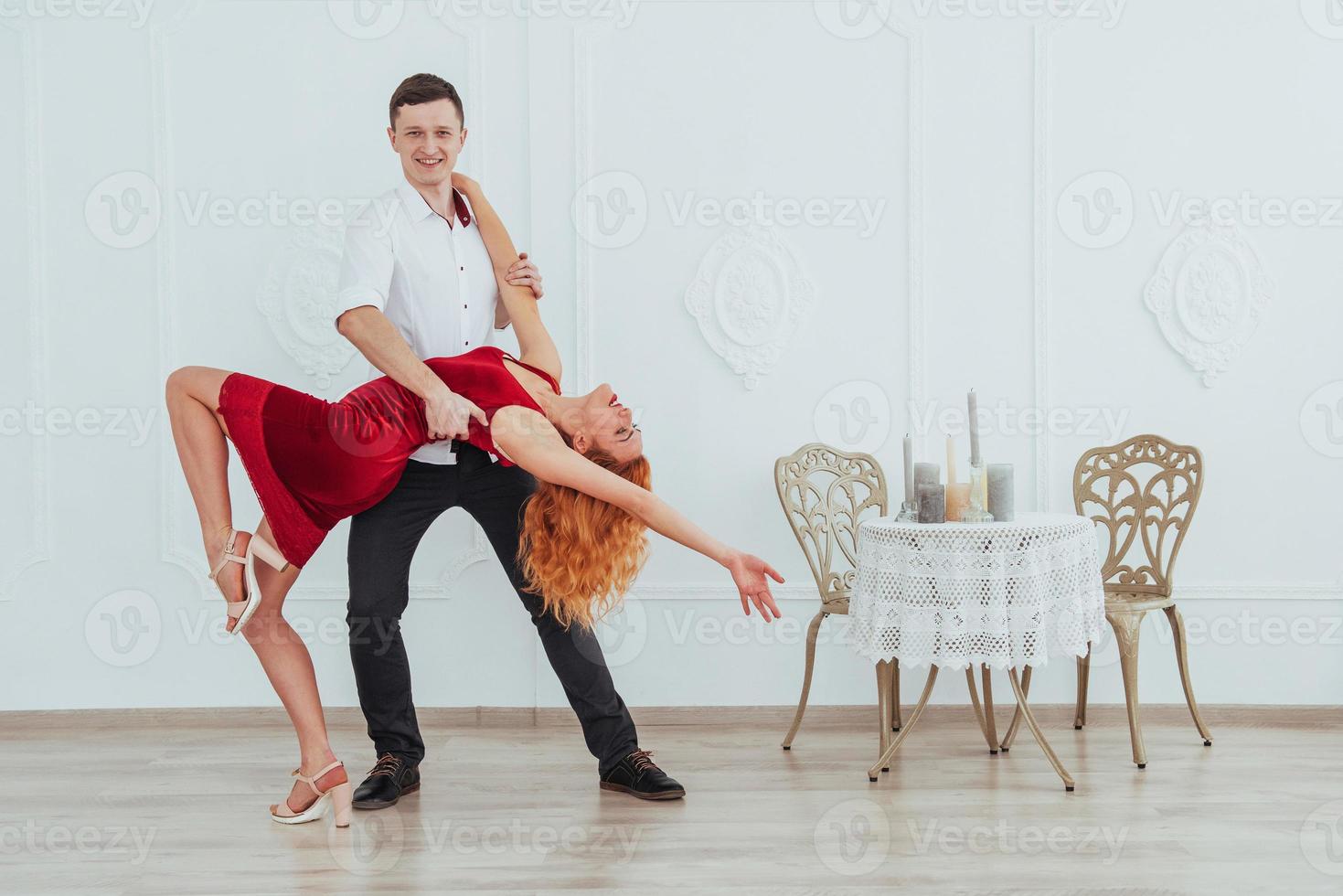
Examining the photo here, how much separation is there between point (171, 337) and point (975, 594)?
283 cm

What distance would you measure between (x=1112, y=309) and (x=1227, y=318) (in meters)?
0.39

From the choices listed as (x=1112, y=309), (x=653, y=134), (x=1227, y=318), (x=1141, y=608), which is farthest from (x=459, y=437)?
(x=1227, y=318)

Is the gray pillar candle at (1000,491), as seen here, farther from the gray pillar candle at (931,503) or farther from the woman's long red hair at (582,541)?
the woman's long red hair at (582,541)

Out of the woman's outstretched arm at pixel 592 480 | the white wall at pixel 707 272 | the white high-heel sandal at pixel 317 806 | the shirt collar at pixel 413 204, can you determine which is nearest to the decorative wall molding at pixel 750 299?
the white wall at pixel 707 272

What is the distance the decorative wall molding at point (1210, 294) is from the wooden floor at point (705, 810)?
4.18 feet

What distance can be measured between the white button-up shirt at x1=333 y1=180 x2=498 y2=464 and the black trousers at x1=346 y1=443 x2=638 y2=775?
84 mm

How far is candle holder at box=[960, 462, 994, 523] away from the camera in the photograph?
110 inches

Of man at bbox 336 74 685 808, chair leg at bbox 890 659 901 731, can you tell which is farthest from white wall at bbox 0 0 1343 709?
man at bbox 336 74 685 808

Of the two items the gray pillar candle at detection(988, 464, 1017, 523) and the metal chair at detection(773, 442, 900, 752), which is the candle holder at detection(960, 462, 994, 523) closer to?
the gray pillar candle at detection(988, 464, 1017, 523)

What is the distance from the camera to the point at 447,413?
236 cm

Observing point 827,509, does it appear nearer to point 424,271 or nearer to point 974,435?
point 974,435

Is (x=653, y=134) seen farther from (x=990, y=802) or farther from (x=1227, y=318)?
(x=990, y=802)

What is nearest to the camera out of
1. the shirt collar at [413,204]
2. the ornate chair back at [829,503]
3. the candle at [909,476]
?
the shirt collar at [413,204]

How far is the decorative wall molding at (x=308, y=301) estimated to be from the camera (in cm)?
350
